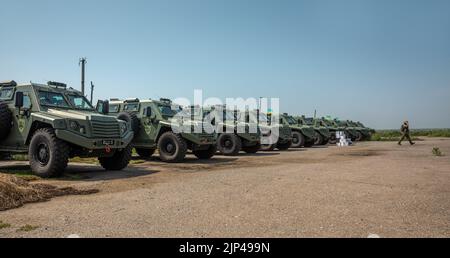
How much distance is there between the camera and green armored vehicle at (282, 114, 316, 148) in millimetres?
21578

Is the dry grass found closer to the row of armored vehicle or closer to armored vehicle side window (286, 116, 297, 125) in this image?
the row of armored vehicle

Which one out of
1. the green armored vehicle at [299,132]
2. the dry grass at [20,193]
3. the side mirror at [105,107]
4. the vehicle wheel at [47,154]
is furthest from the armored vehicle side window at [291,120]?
the dry grass at [20,193]

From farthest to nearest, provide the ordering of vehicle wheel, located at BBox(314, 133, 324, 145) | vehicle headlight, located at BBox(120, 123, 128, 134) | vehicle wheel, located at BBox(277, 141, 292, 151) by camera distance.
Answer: vehicle wheel, located at BBox(314, 133, 324, 145), vehicle wheel, located at BBox(277, 141, 292, 151), vehicle headlight, located at BBox(120, 123, 128, 134)

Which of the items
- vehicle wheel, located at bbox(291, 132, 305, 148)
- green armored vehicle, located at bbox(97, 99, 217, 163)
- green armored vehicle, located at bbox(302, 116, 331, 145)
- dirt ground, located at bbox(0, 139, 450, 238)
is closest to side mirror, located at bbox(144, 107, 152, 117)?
green armored vehicle, located at bbox(97, 99, 217, 163)

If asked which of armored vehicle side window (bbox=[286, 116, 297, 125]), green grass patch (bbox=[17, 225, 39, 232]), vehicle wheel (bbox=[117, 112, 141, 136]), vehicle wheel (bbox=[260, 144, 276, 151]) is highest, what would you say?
armored vehicle side window (bbox=[286, 116, 297, 125])

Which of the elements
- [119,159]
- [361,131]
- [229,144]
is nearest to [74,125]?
[119,159]

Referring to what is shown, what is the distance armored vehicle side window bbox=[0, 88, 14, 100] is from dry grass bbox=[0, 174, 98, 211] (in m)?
4.09

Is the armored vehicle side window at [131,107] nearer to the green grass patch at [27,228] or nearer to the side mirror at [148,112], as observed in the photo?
the side mirror at [148,112]

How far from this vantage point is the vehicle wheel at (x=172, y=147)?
38.4 ft

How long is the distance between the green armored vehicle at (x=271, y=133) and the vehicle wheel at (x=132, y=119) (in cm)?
633

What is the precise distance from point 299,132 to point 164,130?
10.9 meters

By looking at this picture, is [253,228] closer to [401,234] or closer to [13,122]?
[401,234]
